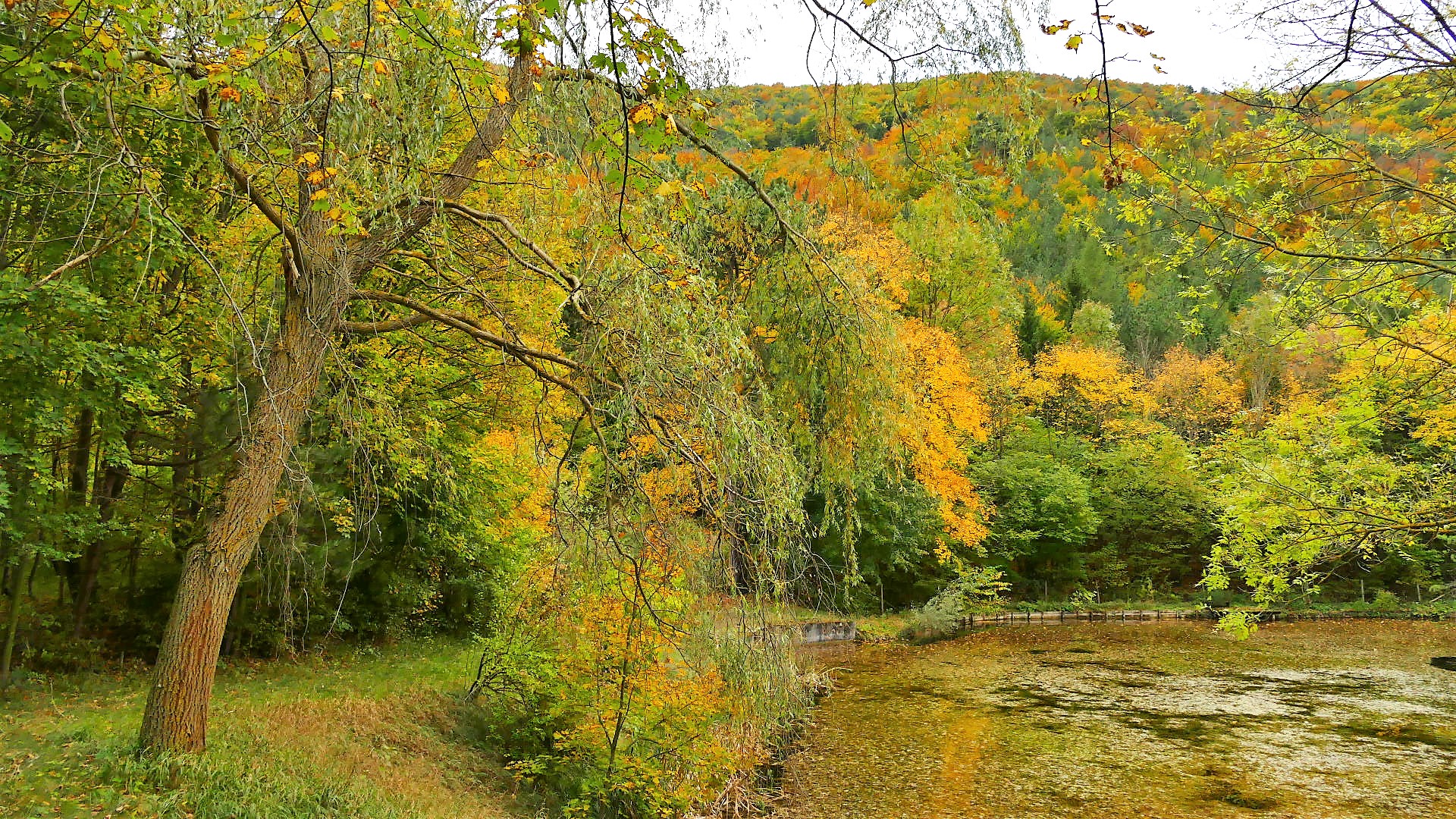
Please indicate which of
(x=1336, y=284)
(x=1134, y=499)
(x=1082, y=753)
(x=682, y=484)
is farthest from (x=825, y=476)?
(x=1134, y=499)

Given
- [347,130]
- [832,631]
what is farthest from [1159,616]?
[347,130]

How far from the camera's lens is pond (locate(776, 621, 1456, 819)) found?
9.07m

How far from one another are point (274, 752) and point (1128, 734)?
1047 centimetres

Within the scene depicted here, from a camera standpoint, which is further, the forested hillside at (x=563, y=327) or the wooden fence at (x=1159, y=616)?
the wooden fence at (x=1159, y=616)

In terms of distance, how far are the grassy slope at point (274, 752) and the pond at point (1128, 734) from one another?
3477 mm

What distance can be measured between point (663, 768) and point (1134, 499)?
75.3 ft

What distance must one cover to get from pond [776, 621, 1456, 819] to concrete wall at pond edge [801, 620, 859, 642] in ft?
2.42

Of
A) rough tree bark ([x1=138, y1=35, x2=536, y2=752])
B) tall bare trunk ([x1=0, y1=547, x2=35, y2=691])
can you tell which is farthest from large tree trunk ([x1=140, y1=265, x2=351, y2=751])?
tall bare trunk ([x1=0, y1=547, x2=35, y2=691])

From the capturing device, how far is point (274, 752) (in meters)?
6.35

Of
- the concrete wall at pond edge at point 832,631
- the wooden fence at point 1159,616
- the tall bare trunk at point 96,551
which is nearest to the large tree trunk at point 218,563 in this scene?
the tall bare trunk at point 96,551

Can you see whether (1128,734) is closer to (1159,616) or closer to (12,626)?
(12,626)

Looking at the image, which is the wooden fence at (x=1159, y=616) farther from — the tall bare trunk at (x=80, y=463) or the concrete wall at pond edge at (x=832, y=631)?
the tall bare trunk at (x=80, y=463)

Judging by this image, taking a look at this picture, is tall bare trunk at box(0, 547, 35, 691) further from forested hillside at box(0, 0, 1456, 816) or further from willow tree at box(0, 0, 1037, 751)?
willow tree at box(0, 0, 1037, 751)

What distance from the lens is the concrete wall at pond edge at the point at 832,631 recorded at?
1939cm
